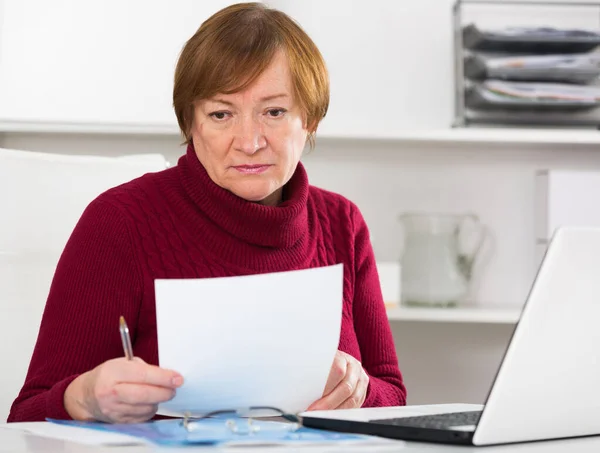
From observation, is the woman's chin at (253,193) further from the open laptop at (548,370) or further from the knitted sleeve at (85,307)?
the open laptop at (548,370)

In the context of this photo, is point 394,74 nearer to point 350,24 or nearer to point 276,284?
point 350,24

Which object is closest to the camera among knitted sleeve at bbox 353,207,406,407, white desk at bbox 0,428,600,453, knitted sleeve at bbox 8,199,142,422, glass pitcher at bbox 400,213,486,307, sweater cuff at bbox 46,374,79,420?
white desk at bbox 0,428,600,453

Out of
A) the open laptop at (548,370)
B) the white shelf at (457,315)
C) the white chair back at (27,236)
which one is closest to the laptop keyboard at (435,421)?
the open laptop at (548,370)

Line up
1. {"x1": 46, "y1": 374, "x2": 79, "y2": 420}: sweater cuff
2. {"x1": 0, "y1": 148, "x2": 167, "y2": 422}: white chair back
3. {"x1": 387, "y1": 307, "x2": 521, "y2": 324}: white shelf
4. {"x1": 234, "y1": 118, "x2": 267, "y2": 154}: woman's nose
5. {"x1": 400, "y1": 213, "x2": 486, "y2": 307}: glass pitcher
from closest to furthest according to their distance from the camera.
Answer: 1. {"x1": 46, "y1": 374, "x2": 79, "y2": 420}: sweater cuff
2. {"x1": 234, "y1": 118, "x2": 267, "y2": 154}: woman's nose
3. {"x1": 0, "y1": 148, "x2": 167, "y2": 422}: white chair back
4. {"x1": 387, "y1": 307, "x2": 521, "y2": 324}: white shelf
5. {"x1": 400, "y1": 213, "x2": 486, "y2": 307}: glass pitcher

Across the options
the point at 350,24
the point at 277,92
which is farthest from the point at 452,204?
the point at 277,92

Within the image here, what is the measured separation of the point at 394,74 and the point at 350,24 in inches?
6.9

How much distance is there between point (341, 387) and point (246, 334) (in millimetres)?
309

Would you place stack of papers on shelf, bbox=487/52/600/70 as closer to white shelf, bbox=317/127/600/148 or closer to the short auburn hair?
white shelf, bbox=317/127/600/148

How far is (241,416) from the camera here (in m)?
0.97

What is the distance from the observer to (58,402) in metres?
1.07

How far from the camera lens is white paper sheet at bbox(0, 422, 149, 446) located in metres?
0.81

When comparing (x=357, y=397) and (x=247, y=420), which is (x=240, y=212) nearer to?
(x=357, y=397)

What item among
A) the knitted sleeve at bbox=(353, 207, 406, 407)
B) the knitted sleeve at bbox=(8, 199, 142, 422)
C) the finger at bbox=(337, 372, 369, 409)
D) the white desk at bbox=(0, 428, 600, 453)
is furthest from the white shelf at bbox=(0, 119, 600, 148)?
the white desk at bbox=(0, 428, 600, 453)

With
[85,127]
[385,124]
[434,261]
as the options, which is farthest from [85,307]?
[385,124]
